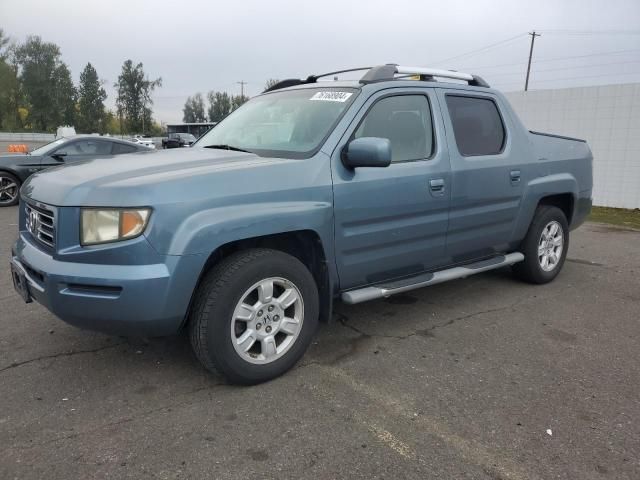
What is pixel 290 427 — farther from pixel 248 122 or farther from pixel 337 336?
pixel 248 122

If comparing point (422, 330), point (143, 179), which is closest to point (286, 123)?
point (143, 179)

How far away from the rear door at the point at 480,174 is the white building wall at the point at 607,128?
27.3 feet

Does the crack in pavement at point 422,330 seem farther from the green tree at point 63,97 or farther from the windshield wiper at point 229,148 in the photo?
the green tree at point 63,97

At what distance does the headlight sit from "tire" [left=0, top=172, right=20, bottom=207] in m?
9.00

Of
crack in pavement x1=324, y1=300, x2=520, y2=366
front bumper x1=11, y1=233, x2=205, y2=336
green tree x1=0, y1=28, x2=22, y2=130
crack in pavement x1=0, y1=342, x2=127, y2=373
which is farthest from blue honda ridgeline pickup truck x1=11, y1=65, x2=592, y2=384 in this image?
green tree x1=0, y1=28, x2=22, y2=130

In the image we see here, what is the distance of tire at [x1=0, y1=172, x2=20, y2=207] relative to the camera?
33.8 ft

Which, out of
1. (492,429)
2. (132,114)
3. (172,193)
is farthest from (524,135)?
(132,114)

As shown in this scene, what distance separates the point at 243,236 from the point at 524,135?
312cm

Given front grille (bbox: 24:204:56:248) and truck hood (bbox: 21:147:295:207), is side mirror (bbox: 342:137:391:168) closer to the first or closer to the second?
truck hood (bbox: 21:147:295:207)

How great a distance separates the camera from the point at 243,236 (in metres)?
2.90

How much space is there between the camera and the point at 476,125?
14.4 ft

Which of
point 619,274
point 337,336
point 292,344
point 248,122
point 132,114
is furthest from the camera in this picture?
point 132,114

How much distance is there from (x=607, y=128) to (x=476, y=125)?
8926 millimetres

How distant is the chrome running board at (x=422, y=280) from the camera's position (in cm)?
349
